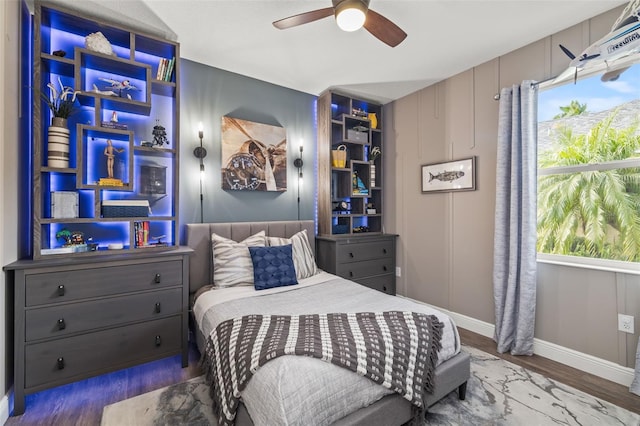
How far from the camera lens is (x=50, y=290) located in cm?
185

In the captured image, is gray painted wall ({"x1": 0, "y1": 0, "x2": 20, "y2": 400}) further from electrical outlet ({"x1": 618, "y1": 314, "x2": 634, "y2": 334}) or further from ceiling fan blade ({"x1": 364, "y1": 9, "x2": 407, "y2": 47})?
electrical outlet ({"x1": 618, "y1": 314, "x2": 634, "y2": 334})

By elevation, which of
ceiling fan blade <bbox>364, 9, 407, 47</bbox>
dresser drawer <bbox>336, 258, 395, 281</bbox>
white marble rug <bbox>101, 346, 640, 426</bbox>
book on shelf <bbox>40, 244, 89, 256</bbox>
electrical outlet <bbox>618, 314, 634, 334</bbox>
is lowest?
white marble rug <bbox>101, 346, 640, 426</bbox>

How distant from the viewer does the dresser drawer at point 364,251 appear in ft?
10.6

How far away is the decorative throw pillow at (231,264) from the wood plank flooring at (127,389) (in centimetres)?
69

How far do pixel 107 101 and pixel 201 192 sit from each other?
1032mm

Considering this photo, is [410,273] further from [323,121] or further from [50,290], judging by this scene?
[50,290]

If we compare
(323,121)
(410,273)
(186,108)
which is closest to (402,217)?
(410,273)

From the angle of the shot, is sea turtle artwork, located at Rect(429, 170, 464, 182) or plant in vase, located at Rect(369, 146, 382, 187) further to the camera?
plant in vase, located at Rect(369, 146, 382, 187)

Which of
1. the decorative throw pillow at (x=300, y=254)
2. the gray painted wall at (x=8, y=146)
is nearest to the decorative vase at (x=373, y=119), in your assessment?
the decorative throw pillow at (x=300, y=254)

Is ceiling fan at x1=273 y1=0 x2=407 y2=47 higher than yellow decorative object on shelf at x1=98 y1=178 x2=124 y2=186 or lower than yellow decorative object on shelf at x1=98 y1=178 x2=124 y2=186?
higher

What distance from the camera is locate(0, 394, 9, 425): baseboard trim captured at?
1.63 metres

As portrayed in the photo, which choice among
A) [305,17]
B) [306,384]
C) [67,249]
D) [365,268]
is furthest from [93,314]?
[365,268]

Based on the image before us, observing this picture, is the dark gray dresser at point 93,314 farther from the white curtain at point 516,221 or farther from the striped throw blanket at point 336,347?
the white curtain at point 516,221

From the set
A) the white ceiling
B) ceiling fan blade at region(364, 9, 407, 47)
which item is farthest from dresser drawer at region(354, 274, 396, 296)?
ceiling fan blade at region(364, 9, 407, 47)
